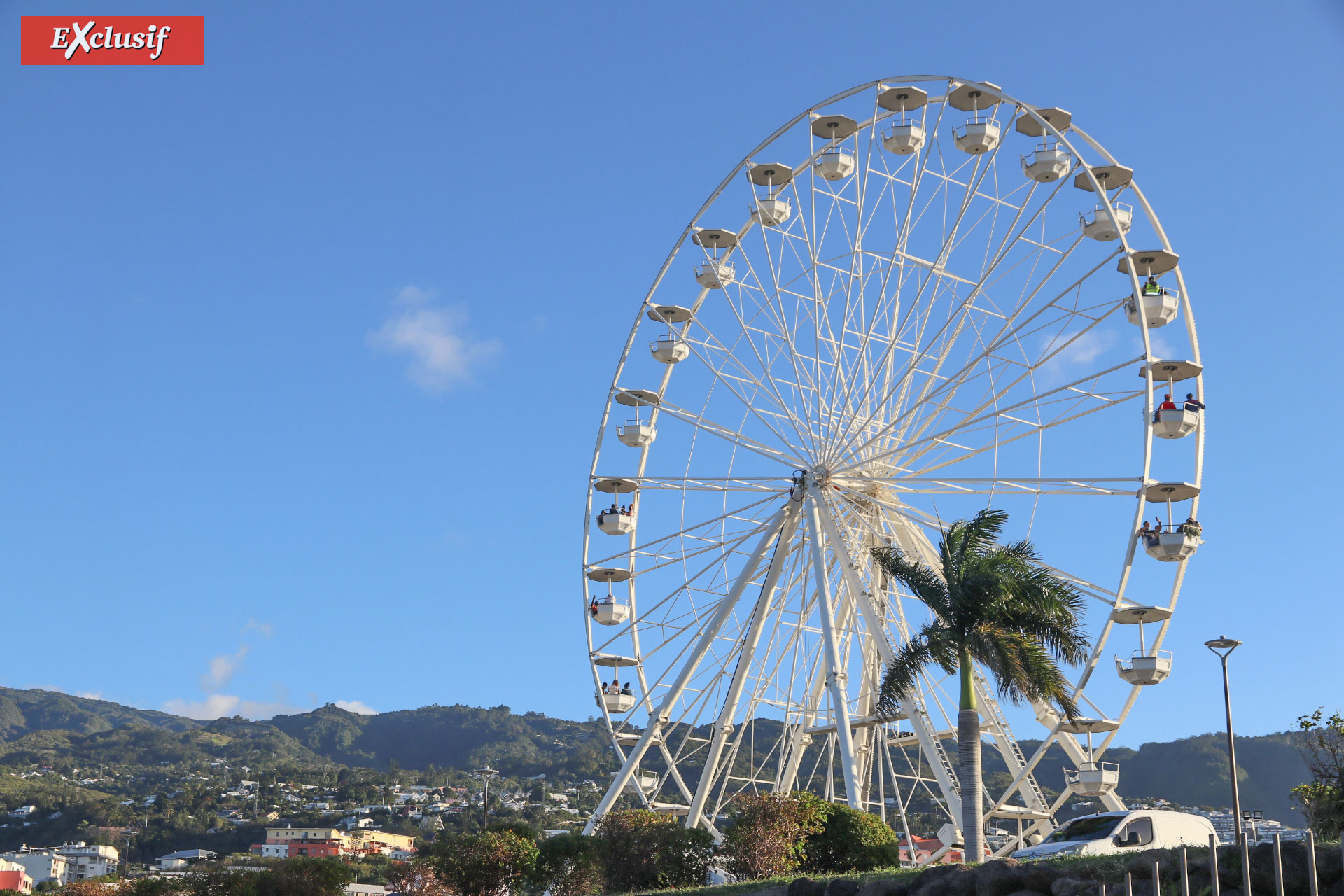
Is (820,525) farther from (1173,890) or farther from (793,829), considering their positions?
(1173,890)

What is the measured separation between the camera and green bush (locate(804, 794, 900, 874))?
25.3 meters

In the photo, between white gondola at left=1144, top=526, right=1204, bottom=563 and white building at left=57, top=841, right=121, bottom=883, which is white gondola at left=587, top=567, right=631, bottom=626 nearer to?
white gondola at left=1144, top=526, right=1204, bottom=563

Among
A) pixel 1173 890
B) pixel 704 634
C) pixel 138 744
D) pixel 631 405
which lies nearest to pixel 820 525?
pixel 704 634

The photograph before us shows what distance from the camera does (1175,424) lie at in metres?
28.4

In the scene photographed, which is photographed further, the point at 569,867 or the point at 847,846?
the point at 569,867

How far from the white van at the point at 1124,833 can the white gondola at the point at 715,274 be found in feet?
66.3

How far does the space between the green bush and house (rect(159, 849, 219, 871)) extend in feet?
220

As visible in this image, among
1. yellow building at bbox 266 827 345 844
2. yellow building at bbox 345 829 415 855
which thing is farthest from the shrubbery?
yellow building at bbox 266 827 345 844

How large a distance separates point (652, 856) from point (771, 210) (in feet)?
58.3

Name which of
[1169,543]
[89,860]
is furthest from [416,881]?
[89,860]

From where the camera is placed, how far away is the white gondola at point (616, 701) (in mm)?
36562

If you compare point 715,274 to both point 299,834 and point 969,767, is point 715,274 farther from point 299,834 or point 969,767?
point 299,834

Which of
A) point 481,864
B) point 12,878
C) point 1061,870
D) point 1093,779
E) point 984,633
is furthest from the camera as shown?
point 12,878

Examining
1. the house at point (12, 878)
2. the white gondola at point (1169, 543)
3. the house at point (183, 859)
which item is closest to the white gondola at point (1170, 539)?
the white gondola at point (1169, 543)
